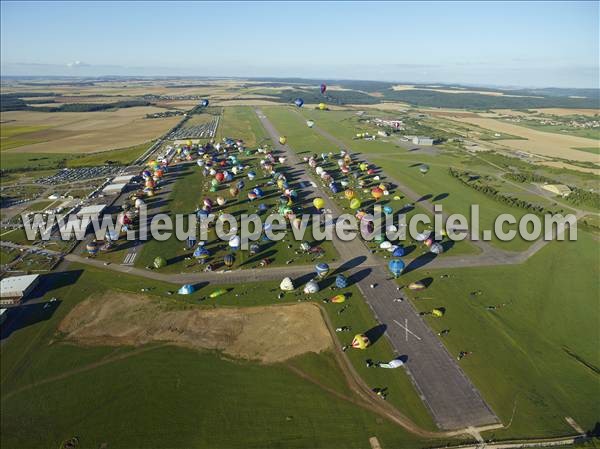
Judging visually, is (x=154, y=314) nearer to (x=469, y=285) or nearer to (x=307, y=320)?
(x=307, y=320)

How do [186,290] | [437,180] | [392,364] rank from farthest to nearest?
1. [437,180]
2. [186,290]
3. [392,364]

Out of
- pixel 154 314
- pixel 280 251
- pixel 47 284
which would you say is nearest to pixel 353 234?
pixel 280 251

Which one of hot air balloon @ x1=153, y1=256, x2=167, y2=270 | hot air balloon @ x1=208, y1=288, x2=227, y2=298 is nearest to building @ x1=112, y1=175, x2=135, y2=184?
hot air balloon @ x1=153, y1=256, x2=167, y2=270

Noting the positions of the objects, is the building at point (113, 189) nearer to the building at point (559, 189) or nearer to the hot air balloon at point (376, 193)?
the hot air balloon at point (376, 193)

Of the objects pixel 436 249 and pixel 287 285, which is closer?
pixel 287 285

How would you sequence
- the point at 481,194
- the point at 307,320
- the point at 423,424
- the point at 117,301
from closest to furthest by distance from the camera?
the point at 423,424
the point at 307,320
the point at 117,301
the point at 481,194

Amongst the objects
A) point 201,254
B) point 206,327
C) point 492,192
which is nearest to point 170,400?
point 206,327

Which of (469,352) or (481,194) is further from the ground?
(481,194)

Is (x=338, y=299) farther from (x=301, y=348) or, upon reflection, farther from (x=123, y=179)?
(x=123, y=179)
